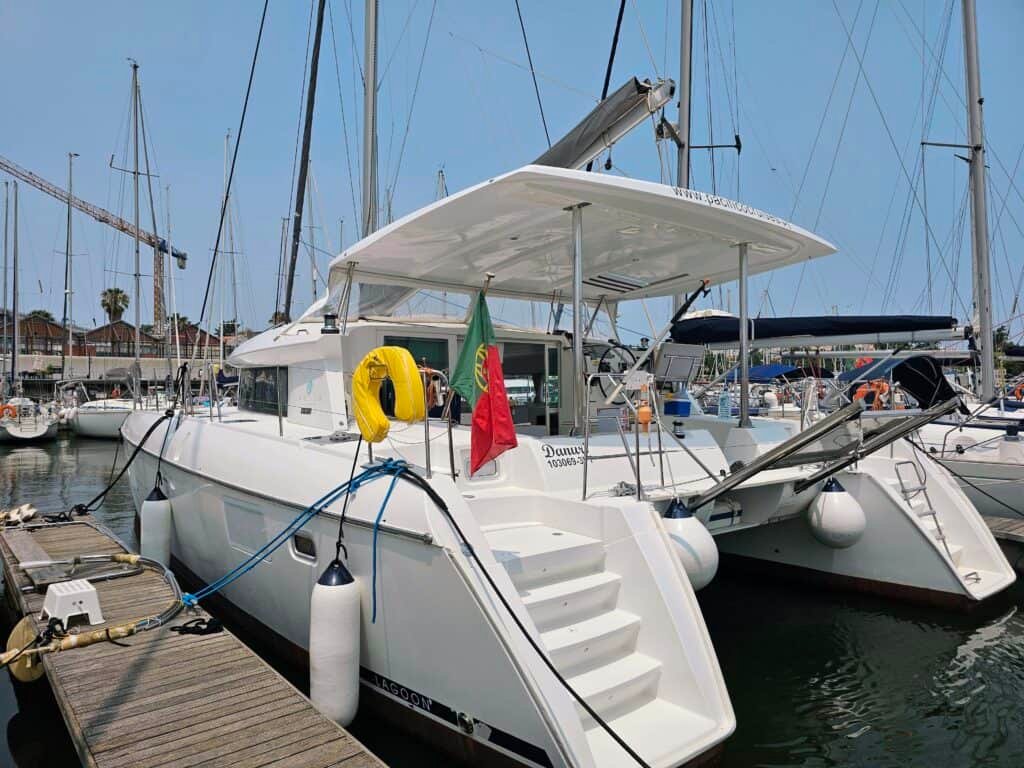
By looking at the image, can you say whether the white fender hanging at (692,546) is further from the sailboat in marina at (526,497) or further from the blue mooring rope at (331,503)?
the blue mooring rope at (331,503)

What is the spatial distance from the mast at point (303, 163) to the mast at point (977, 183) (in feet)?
32.9

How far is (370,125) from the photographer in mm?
7945

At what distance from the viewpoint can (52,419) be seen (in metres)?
24.8

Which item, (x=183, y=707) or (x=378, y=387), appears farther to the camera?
(x=378, y=387)

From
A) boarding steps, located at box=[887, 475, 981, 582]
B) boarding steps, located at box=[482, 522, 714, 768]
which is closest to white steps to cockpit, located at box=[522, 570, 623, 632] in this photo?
boarding steps, located at box=[482, 522, 714, 768]

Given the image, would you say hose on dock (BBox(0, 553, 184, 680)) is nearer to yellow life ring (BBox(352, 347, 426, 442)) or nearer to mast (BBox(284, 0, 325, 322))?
yellow life ring (BBox(352, 347, 426, 442))

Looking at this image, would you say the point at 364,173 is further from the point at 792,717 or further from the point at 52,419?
the point at 52,419

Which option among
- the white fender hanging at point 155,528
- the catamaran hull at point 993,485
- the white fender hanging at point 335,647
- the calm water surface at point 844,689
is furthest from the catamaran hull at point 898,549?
the white fender hanging at point 155,528

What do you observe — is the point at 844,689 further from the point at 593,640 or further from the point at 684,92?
the point at 684,92

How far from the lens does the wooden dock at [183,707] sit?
2908 millimetres

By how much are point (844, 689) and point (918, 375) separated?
2943mm

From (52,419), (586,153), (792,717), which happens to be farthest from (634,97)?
(52,419)

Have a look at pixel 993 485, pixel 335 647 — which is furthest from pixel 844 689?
pixel 993 485

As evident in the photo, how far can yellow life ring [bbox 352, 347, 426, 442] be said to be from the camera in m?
3.67
